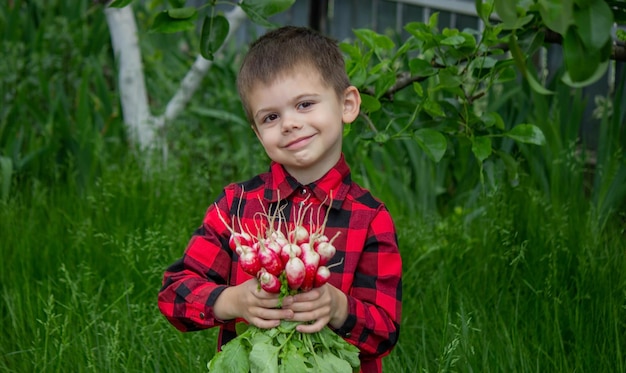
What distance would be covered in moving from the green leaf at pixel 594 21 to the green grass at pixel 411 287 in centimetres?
91

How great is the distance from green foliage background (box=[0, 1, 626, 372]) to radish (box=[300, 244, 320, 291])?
62cm

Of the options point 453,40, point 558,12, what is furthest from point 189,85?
point 558,12

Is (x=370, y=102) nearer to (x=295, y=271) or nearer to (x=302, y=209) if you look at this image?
(x=302, y=209)

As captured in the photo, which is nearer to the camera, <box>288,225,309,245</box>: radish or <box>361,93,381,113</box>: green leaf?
<box>288,225,309,245</box>: radish

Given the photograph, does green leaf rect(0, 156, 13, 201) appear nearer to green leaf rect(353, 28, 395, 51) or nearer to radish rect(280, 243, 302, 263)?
green leaf rect(353, 28, 395, 51)

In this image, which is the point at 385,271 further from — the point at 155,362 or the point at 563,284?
the point at 563,284

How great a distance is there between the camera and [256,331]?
1606 millimetres

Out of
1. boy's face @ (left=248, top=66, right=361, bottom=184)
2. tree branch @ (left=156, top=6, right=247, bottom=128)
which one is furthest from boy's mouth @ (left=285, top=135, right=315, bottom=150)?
tree branch @ (left=156, top=6, right=247, bottom=128)

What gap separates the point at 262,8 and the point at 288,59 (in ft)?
1.69

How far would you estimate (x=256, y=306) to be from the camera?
5.18 feet

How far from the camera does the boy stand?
1.70 metres

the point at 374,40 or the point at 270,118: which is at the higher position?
the point at 374,40

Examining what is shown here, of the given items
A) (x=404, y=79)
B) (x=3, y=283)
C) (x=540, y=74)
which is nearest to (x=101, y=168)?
(x=3, y=283)

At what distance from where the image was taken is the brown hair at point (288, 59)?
1.74 meters
